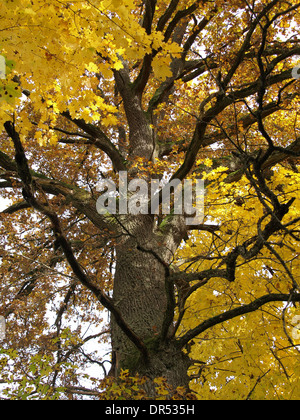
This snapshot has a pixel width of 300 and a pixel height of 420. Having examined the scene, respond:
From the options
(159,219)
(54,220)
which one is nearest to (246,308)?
(54,220)

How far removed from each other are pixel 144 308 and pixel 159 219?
2.82 metres

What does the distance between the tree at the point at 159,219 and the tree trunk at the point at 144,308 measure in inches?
0.7

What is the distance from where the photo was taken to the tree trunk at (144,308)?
320 cm

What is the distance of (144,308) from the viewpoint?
3.82 meters

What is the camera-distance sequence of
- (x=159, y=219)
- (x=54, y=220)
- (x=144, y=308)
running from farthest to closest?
1. (x=159, y=219)
2. (x=144, y=308)
3. (x=54, y=220)

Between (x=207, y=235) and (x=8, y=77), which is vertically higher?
(x=207, y=235)

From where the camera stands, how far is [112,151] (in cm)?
575

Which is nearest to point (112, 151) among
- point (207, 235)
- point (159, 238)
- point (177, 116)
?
point (159, 238)

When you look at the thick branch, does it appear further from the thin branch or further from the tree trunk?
the thin branch

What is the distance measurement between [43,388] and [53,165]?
433 cm

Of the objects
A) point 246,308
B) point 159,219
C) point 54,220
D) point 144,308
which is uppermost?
point 159,219

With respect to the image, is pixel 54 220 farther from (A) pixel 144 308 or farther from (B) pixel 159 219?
(B) pixel 159 219

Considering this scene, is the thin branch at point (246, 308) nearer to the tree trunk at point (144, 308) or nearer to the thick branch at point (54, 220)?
the tree trunk at point (144, 308)
